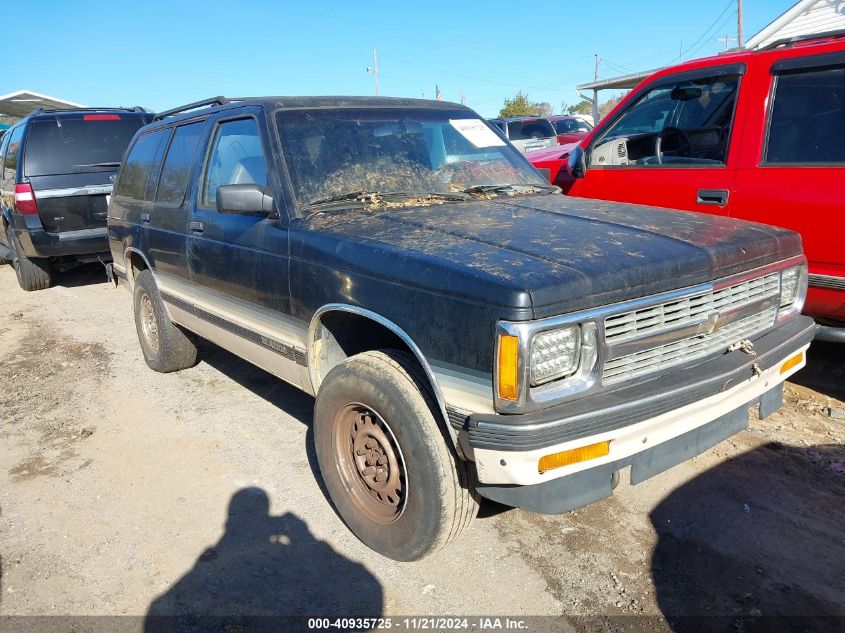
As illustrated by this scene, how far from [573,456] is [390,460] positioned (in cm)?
83

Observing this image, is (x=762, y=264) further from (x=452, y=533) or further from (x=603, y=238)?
(x=452, y=533)

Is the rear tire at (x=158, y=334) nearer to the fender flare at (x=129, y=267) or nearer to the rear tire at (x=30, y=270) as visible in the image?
the fender flare at (x=129, y=267)

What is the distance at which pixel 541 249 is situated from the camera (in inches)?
97.3

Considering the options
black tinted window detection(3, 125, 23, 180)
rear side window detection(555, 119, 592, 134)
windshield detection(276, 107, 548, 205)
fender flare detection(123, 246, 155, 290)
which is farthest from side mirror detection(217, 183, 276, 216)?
rear side window detection(555, 119, 592, 134)

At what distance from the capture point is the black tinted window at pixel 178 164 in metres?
4.22

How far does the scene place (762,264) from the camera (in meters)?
2.78

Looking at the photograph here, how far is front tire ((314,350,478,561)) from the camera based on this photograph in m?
2.45

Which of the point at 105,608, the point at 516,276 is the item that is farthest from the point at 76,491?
the point at 516,276

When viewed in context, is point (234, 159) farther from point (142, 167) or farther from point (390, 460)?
point (390, 460)

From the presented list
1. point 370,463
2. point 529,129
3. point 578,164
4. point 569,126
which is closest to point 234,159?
point 370,463

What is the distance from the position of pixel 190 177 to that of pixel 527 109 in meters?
41.7

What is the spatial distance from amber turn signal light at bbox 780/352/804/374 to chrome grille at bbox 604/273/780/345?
33 centimetres

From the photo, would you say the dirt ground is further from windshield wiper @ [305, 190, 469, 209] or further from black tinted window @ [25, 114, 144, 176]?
black tinted window @ [25, 114, 144, 176]

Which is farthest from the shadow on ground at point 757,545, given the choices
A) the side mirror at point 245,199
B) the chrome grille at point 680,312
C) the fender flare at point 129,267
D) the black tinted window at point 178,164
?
the fender flare at point 129,267
